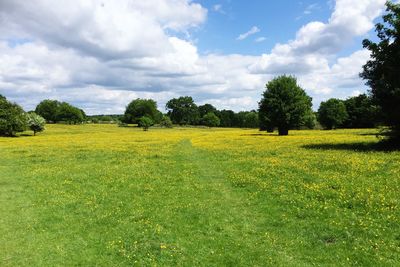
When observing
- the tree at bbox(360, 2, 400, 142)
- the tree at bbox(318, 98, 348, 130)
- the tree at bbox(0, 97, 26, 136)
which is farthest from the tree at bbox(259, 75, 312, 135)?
the tree at bbox(0, 97, 26, 136)

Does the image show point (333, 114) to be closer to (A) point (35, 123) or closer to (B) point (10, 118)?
(A) point (35, 123)

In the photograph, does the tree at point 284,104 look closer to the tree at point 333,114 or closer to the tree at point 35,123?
the tree at point 333,114

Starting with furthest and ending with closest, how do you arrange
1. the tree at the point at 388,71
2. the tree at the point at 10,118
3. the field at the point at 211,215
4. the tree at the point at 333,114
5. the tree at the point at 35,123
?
1. the tree at the point at 333,114
2. the tree at the point at 35,123
3. the tree at the point at 10,118
4. the tree at the point at 388,71
5. the field at the point at 211,215

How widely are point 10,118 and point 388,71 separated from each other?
85489 mm

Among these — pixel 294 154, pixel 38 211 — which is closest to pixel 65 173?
pixel 38 211

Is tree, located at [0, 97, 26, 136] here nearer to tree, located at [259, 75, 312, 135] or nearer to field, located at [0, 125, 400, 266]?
tree, located at [259, 75, 312, 135]

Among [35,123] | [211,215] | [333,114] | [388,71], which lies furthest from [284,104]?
[35,123]

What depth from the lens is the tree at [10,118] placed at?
9369 centimetres

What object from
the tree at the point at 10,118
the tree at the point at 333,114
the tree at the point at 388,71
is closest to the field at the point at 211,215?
the tree at the point at 388,71

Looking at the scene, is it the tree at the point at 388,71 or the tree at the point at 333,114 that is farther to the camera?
the tree at the point at 333,114

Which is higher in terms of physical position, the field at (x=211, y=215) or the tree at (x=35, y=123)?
the tree at (x=35, y=123)

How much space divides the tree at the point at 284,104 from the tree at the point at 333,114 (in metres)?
48.4

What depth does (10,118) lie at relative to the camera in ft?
309

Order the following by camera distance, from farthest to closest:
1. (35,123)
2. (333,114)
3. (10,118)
Answer: (333,114) → (35,123) → (10,118)
